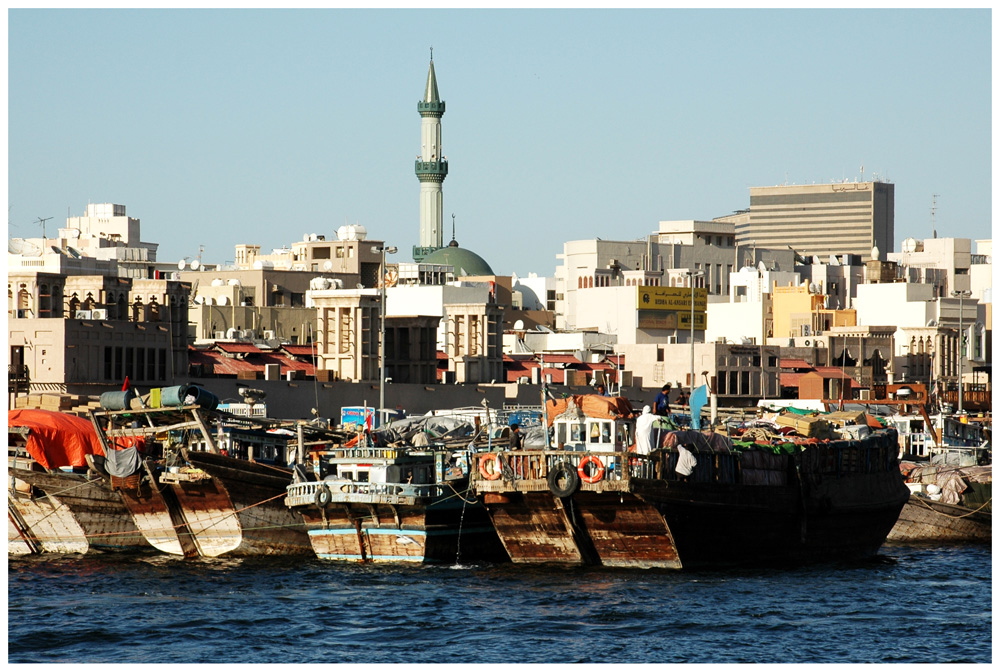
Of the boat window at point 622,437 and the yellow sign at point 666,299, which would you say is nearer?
the boat window at point 622,437

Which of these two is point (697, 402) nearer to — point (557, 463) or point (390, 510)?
point (557, 463)

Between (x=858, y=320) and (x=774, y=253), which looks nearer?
(x=858, y=320)

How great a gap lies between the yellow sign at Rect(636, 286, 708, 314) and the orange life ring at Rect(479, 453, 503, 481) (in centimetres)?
8571

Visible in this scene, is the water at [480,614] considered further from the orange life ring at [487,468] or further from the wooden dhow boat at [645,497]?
the orange life ring at [487,468]

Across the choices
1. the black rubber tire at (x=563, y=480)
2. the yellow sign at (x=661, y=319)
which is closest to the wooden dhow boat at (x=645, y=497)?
the black rubber tire at (x=563, y=480)

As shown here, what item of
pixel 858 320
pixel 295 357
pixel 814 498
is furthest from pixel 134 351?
pixel 858 320

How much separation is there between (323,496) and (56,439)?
32.7ft

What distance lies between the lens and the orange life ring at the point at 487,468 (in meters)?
43.5

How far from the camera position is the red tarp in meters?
49.5

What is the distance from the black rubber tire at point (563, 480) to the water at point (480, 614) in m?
2.22

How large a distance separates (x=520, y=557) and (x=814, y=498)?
876cm

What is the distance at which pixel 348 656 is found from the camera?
111 ft

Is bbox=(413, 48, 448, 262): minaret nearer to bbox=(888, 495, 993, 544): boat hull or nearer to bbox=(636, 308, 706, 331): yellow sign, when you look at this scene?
bbox=(636, 308, 706, 331): yellow sign

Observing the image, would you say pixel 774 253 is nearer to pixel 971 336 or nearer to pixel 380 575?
pixel 971 336
